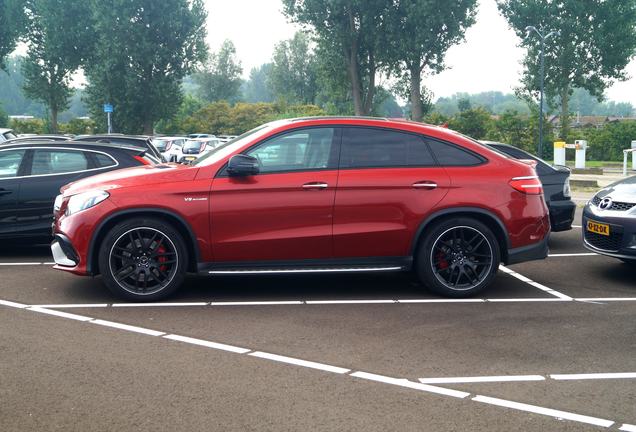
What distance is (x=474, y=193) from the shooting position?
752cm

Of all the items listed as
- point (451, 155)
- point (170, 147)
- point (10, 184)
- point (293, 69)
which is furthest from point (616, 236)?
point (293, 69)

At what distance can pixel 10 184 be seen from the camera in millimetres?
9734

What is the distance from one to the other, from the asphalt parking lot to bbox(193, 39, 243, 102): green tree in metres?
82.0

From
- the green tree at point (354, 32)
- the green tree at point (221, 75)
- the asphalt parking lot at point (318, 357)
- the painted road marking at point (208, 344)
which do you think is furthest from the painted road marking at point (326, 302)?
the green tree at point (221, 75)

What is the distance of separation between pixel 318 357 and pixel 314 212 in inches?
82.2

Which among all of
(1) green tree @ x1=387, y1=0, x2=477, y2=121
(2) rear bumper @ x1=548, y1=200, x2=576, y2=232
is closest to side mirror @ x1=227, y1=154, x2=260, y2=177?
(2) rear bumper @ x1=548, y1=200, x2=576, y2=232

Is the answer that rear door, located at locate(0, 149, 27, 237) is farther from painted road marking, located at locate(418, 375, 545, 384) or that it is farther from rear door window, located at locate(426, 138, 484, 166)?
painted road marking, located at locate(418, 375, 545, 384)

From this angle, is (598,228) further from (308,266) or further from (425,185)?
(308,266)

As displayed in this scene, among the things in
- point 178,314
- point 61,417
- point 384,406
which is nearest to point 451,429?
point 384,406

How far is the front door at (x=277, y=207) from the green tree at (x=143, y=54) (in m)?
44.6

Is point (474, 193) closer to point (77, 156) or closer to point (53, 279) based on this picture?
point (53, 279)

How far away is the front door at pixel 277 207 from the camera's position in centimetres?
725

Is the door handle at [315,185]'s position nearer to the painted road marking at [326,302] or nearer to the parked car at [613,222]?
the painted road marking at [326,302]

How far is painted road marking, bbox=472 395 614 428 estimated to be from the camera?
14.3ft
